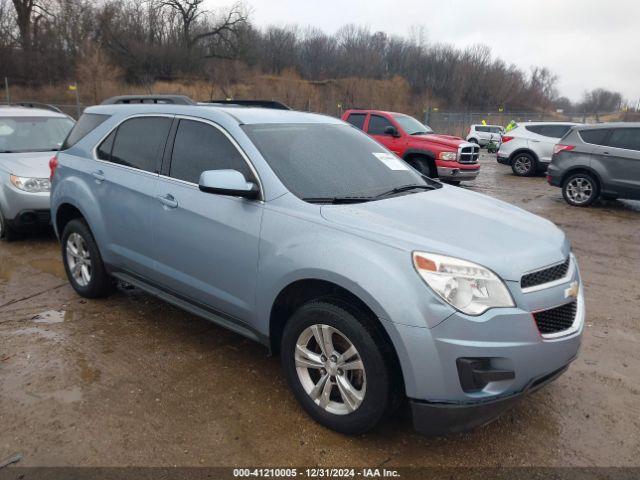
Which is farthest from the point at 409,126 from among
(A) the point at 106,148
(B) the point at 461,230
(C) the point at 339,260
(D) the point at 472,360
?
(D) the point at 472,360

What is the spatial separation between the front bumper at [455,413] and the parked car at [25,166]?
5.61m

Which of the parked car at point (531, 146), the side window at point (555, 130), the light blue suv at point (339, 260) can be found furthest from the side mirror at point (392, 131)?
the light blue suv at point (339, 260)

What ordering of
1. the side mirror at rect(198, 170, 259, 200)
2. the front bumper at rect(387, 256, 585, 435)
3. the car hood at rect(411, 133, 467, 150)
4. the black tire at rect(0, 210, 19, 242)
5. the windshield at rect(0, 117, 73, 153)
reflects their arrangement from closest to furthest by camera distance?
the front bumper at rect(387, 256, 585, 435) → the side mirror at rect(198, 170, 259, 200) → the black tire at rect(0, 210, 19, 242) → the windshield at rect(0, 117, 73, 153) → the car hood at rect(411, 133, 467, 150)

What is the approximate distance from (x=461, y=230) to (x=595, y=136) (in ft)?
29.8

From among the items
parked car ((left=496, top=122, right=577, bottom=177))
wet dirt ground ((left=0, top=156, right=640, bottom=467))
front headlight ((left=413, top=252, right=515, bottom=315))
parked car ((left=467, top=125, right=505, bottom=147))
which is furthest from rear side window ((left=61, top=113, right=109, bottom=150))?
parked car ((left=467, top=125, right=505, bottom=147))

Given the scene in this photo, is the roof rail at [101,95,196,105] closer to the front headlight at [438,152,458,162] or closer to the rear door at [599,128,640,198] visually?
the front headlight at [438,152,458,162]

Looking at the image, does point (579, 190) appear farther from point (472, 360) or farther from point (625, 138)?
point (472, 360)

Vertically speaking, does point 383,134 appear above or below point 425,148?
above

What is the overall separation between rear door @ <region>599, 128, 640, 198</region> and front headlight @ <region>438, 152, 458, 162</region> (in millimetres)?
2877

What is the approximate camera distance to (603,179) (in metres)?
9.79

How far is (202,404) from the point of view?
302 cm

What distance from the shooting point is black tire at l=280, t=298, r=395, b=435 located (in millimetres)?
2451

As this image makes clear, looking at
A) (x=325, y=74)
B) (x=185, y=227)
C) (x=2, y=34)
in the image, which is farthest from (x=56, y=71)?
(x=185, y=227)

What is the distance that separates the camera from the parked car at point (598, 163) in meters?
9.46
